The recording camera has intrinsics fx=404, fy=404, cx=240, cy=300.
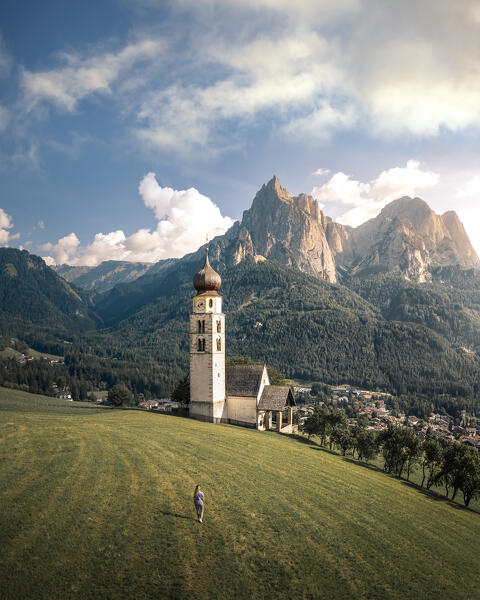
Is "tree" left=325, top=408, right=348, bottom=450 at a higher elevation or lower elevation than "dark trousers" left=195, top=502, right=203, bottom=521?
lower

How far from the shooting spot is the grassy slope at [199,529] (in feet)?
48.0

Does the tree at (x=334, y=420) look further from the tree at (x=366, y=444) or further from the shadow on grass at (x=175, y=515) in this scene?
the shadow on grass at (x=175, y=515)

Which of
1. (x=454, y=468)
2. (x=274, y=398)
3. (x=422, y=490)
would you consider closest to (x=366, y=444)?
(x=422, y=490)

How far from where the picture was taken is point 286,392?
51.4 metres

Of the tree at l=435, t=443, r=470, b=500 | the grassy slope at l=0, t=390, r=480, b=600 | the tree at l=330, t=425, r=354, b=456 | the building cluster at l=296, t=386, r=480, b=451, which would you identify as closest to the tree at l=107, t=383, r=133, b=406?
the tree at l=330, t=425, r=354, b=456

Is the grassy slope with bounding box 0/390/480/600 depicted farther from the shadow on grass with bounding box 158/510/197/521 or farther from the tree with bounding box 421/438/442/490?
the tree with bounding box 421/438/442/490

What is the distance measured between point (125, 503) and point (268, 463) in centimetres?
1459

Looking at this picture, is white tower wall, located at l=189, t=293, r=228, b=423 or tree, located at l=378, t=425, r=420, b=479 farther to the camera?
white tower wall, located at l=189, t=293, r=228, b=423

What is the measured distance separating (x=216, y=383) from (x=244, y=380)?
14.2 ft

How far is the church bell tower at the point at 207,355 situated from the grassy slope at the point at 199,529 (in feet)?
54.5

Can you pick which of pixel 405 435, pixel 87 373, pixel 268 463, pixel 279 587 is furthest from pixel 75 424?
pixel 87 373

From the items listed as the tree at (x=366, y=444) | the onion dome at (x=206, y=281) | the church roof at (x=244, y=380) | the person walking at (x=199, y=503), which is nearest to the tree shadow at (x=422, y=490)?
the tree at (x=366, y=444)

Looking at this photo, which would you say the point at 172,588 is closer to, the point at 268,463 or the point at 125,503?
the point at 125,503

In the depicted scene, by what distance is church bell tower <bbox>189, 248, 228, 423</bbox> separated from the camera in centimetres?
4875
